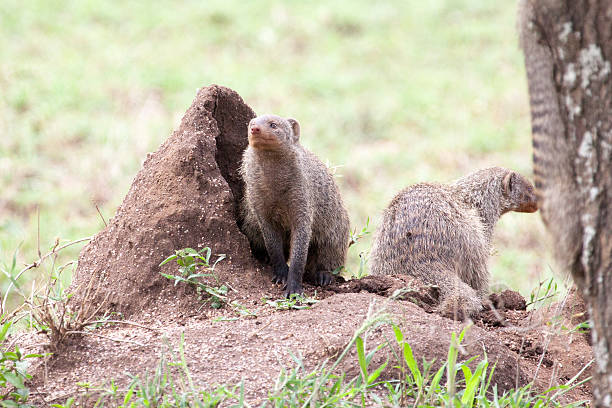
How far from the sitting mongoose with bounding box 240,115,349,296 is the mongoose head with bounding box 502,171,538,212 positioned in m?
1.21

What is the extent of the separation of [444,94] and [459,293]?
5220mm

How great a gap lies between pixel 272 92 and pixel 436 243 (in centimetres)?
466

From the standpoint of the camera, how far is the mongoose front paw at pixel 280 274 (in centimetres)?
348

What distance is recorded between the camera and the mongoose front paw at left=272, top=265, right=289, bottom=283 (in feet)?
11.4

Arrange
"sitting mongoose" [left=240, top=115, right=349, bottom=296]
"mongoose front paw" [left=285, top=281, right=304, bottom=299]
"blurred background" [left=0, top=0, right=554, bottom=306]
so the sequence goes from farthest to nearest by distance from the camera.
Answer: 1. "blurred background" [left=0, top=0, right=554, bottom=306]
2. "sitting mongoose" [left=240, top=115, right=349, bottom=296]
3. "mongoose front paw" [left=285, top=281, right=304, bottom=299]

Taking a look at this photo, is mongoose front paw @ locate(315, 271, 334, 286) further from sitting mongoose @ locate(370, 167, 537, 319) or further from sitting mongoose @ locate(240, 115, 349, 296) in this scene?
sitting mongoose @ locate(370, 167, 537, 319)

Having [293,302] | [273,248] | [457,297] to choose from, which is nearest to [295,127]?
[273,248]

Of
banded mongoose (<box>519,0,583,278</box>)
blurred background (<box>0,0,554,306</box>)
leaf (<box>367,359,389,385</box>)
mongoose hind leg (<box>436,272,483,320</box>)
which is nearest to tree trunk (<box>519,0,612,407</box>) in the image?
banded mongoose (<box>519,0,583,278</box>)

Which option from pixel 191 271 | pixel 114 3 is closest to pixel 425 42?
pixel 114 3

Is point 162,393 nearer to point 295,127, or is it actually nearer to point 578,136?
point 578,136

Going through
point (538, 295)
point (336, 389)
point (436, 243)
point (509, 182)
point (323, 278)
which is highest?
point (509, 182)

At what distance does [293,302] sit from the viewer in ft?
10.1

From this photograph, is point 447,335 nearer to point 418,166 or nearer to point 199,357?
point 199,357

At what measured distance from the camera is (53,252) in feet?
9.62
